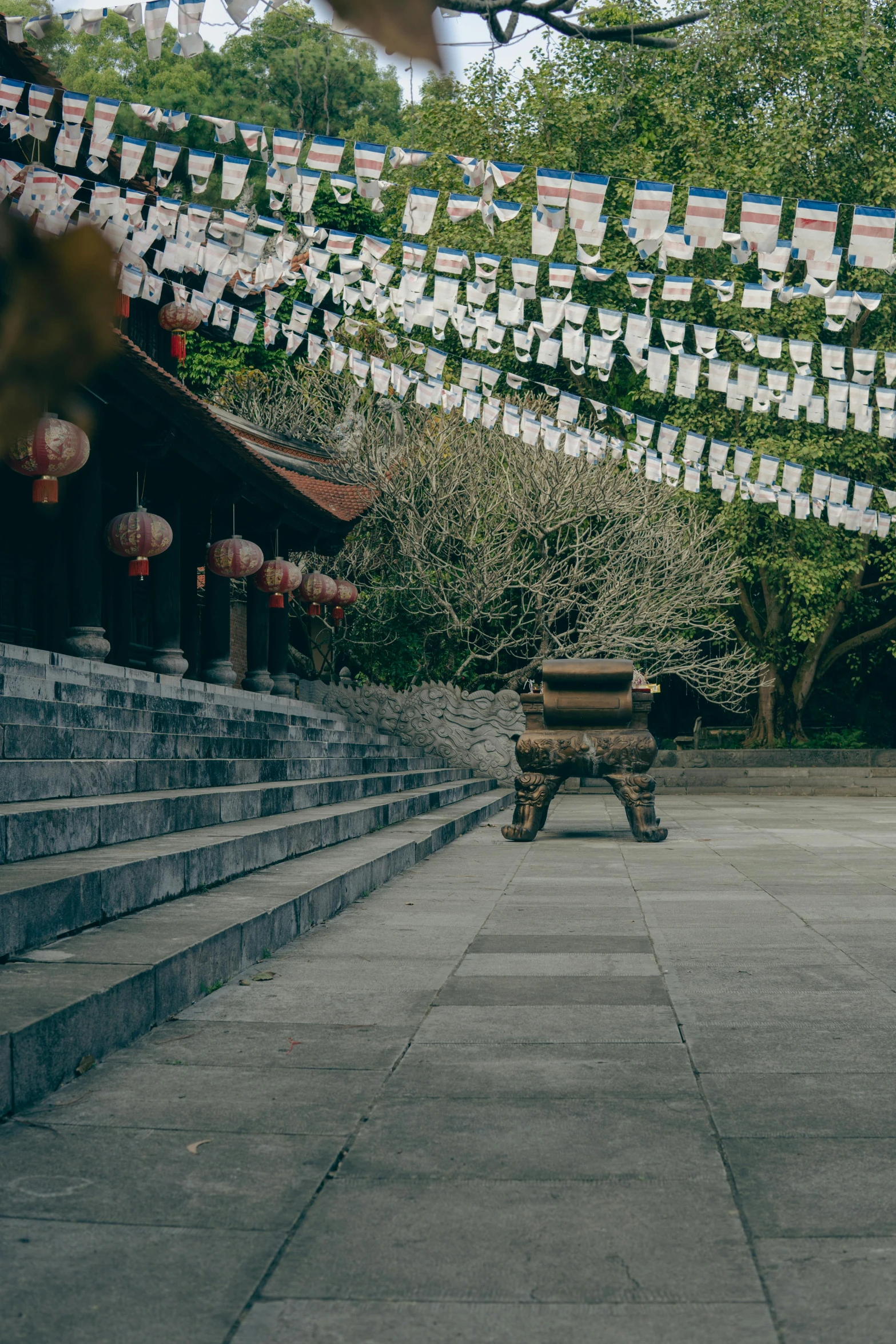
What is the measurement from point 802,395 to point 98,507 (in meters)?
7.72

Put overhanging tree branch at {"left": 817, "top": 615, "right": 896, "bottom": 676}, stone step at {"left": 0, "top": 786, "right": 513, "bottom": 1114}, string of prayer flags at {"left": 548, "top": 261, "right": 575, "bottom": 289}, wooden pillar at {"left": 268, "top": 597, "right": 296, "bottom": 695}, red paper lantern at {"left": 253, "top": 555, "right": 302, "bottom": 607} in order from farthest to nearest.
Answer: overhanging tree branch at {"left": 817, "top": 615, "right": 896, "bottom": 676}
wooden pillar at {"left": 268, "top": 597, "right": 296, "bottom": 695}
red paper lantern at {"left": 253, "top": 555, "right": 302, "bottom": 607}
string of prayer flags at {"left": 548, "top": 261, "right": 575, "bottom": 289}
stone step at {"left": 0, "top": 786, "right": 513, "bottom": 1114}

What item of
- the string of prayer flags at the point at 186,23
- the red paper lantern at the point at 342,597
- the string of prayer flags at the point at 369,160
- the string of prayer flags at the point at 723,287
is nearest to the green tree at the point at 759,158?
the red paper lantern at the point at 342,597

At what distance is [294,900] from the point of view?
561 cm

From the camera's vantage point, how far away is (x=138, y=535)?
1368cm

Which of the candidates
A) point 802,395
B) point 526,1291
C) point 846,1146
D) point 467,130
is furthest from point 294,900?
point 467,130

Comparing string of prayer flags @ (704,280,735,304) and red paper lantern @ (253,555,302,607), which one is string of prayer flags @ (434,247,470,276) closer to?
string of prayer flags @ (704,280,735,304)

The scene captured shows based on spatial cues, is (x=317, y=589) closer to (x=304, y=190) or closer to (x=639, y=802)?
(x=639, y=802)

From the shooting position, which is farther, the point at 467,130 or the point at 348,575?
the point at 467,130

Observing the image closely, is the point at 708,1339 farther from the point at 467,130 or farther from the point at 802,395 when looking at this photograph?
the point at 467,130

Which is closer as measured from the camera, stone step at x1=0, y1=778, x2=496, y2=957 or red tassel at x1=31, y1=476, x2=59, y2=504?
stone step at x1=0, y1=778, x2=496, y2=957

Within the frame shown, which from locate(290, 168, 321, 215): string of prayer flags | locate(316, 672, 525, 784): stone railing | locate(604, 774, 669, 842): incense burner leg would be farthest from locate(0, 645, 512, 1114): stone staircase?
locate(316, 672, 525, 784): stone railing

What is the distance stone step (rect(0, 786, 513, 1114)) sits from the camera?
3.12 m

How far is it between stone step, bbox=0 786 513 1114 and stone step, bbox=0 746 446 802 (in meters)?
1.07

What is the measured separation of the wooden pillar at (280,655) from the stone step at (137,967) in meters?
14.9
